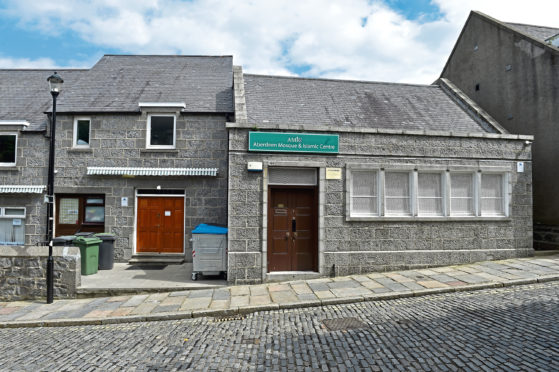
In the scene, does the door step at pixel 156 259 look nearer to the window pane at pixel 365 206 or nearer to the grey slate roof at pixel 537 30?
the window pane at pixel 365 206

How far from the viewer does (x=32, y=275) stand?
27.7 ft

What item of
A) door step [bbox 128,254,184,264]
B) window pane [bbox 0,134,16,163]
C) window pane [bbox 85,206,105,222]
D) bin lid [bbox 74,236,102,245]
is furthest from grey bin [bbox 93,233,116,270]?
window pane [bbox 0,134,16,163]

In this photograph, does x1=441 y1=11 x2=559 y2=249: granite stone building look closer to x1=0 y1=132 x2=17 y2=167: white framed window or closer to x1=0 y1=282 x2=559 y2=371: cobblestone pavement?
x1=0 y1=282 x2=559 y2=371: cobblestone pavement

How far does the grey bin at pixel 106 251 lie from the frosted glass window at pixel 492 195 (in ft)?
40.3

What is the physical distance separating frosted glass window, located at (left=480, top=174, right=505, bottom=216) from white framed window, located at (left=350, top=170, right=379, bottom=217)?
3603 millimetres

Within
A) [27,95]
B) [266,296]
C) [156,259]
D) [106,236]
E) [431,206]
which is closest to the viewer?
[266,296]

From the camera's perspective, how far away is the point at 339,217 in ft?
31.3

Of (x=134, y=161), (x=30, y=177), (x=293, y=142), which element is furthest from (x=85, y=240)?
(x=293, y=142)

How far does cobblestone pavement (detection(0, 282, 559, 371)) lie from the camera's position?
4.56m

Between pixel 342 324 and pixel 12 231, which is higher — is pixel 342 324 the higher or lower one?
the lower one

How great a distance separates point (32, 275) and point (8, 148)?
7.18m

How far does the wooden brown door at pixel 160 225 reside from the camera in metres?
12.3

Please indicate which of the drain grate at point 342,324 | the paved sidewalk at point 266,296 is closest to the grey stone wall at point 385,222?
the paved sidewalk at point 266,296

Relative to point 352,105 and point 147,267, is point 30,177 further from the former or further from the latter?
point 352,105
